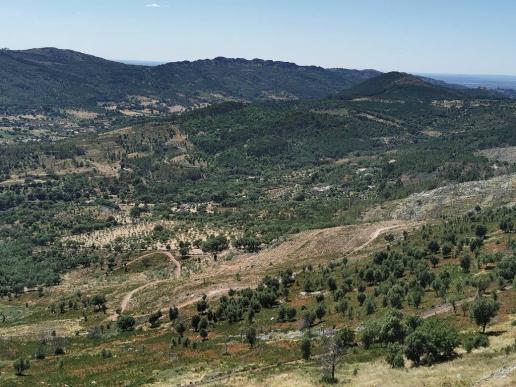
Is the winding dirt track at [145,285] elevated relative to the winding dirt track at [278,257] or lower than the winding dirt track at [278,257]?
lower

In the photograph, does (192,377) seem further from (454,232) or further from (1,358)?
(454,232)

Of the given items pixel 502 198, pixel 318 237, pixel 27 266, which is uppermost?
pixel 502 198

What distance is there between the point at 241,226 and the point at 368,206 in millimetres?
45561

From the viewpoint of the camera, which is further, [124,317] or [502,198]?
[502,198]

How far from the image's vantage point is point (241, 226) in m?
187

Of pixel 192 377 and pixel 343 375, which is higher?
pixel 343 375

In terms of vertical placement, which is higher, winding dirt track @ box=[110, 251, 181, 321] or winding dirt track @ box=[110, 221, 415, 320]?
winding dirt track @ box=[110, 221, 415, 320]

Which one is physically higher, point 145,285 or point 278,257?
point 278,257

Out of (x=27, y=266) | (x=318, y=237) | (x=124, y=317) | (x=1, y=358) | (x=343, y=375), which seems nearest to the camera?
(x=343, y=375)

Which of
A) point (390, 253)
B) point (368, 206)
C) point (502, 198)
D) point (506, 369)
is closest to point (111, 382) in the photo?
point (506, 369)

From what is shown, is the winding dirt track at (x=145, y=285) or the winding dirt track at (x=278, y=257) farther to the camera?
the winding dirt track at (x=278, y=257)

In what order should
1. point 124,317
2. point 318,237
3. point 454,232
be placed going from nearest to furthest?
point 124,317 → point 454,232 → point 318,237

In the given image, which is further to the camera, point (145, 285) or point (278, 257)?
point (278, 257)

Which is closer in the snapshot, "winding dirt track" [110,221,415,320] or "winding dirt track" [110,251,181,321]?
"winding dirt track" [110,251,181,321]
